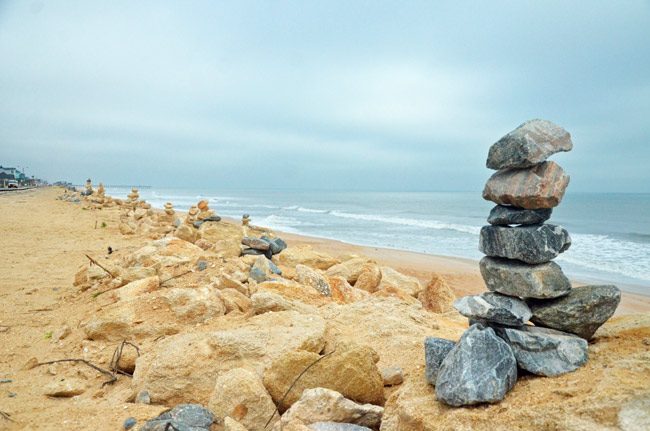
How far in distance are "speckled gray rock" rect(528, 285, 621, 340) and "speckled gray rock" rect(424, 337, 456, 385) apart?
0.95 metres

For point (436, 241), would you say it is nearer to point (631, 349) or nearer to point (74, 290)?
point (74, 290)

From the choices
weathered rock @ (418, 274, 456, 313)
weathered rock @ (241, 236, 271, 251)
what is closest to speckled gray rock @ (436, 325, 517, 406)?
weathered rock @ (418, 274, 456, 313)

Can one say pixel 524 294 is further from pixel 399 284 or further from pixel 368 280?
pixel 399 284

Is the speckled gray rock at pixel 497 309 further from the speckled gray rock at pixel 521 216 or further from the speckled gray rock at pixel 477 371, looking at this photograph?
the speckled gray rock at pixel 521 216

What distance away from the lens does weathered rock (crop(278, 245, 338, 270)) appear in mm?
11211

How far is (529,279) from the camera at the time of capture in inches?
156

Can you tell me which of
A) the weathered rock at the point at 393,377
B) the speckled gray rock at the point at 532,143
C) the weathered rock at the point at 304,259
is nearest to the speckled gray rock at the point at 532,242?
the speckled gray rock at the point at 532,143

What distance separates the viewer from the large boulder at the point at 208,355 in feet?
15.7

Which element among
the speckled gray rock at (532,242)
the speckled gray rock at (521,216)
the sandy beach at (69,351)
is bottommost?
the sandy beach at (69,351)

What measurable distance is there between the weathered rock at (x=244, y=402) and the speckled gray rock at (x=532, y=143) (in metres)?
3.20

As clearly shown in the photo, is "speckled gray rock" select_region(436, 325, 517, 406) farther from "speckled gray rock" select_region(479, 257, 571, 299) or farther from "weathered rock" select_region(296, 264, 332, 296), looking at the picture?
"weathered rock" select_region(296, 264, 332, 296)

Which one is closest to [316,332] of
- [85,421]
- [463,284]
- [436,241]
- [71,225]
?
[85,421]

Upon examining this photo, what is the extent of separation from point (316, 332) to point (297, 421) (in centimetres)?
170

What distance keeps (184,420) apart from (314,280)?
15.3ft
